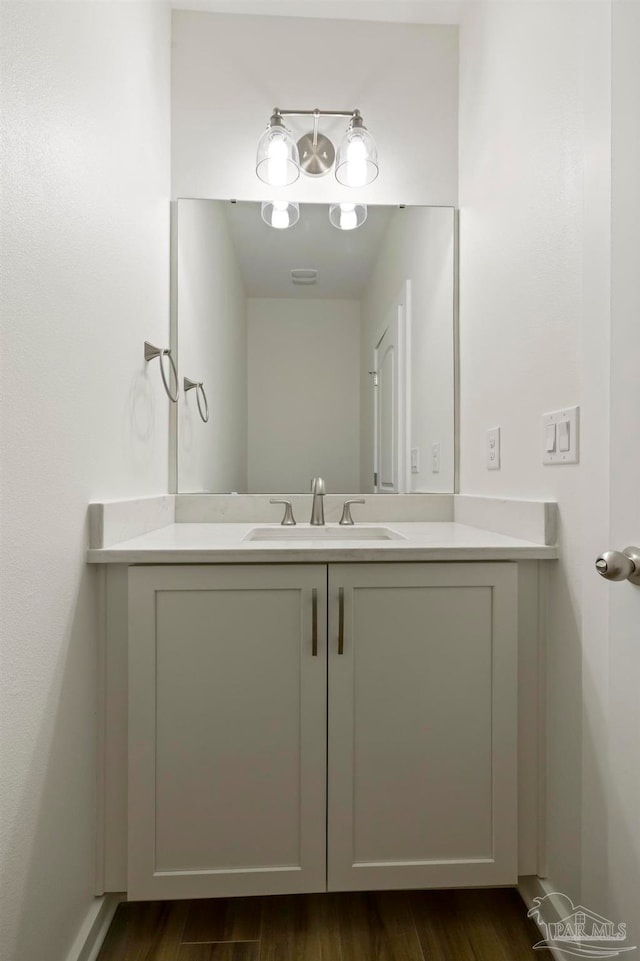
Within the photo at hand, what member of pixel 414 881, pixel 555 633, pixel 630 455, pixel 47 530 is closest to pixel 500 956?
pixel 414 881

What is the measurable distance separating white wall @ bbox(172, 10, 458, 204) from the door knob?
5.17 ft

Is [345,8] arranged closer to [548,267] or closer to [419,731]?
[548,267]

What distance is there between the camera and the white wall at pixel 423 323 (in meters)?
1.95

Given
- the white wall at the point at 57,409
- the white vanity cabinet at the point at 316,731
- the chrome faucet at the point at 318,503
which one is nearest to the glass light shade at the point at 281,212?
the white wall at the point at 57,409

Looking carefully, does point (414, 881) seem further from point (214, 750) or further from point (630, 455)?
point (630, 455)

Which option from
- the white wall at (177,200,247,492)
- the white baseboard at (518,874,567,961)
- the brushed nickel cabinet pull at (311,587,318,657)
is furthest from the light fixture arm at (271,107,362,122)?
the white baseboard at (518,874,567,961)

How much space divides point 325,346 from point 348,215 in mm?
459

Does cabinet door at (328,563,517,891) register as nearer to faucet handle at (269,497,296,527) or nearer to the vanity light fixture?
faucet handle at (269,497,296,527)

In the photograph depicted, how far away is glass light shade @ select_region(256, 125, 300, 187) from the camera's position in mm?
1809

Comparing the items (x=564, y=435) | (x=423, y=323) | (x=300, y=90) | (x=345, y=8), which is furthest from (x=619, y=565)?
(x=345, y=8)

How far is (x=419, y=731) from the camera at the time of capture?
47.3 inches

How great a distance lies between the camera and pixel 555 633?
3.99ft

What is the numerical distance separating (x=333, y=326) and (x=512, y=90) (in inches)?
32.5

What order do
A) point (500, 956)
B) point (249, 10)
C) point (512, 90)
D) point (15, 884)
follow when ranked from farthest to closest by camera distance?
point (249, 10) → point (512, 90) → point (500, 956) → point (15, 884)
